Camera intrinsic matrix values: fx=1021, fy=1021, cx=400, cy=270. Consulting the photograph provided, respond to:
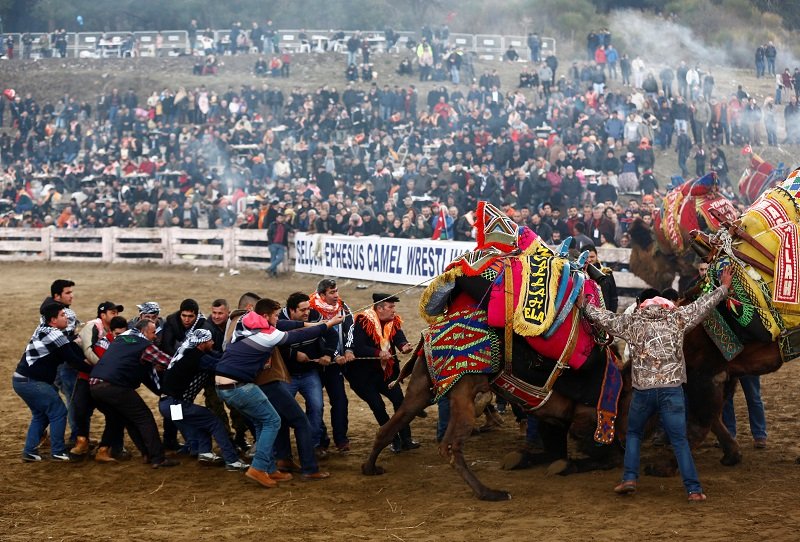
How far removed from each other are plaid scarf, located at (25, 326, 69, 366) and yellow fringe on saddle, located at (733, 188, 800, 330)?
19.5ft

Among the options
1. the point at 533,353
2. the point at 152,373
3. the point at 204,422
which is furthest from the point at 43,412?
the point at 533,353

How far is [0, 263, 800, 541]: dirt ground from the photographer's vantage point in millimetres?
6992

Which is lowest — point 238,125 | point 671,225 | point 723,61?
point 671,225

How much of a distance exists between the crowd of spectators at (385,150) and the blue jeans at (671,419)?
9.34 m

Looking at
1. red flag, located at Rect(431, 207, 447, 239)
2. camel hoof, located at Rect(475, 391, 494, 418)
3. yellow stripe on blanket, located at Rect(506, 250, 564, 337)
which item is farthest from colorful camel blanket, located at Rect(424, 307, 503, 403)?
red flag, located at Rect(431, 207, 447, 239)

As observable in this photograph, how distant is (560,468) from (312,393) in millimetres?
2385

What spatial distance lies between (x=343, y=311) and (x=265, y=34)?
3891 cm

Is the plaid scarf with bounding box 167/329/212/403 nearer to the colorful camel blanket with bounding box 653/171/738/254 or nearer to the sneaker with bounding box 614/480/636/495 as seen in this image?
the sneaker with bounding box 614/480/636/495

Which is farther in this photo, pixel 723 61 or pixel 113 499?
pixel 723 61

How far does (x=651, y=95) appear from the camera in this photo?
31469mm

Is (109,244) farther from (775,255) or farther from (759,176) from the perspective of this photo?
(775,255)

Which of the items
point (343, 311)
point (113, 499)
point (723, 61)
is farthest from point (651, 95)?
point (113, 499)

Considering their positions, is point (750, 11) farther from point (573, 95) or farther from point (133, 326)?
point (133, 326)

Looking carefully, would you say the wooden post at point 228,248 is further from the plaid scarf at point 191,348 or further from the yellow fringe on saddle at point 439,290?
the yellow fringe on saddle at point 439,290
